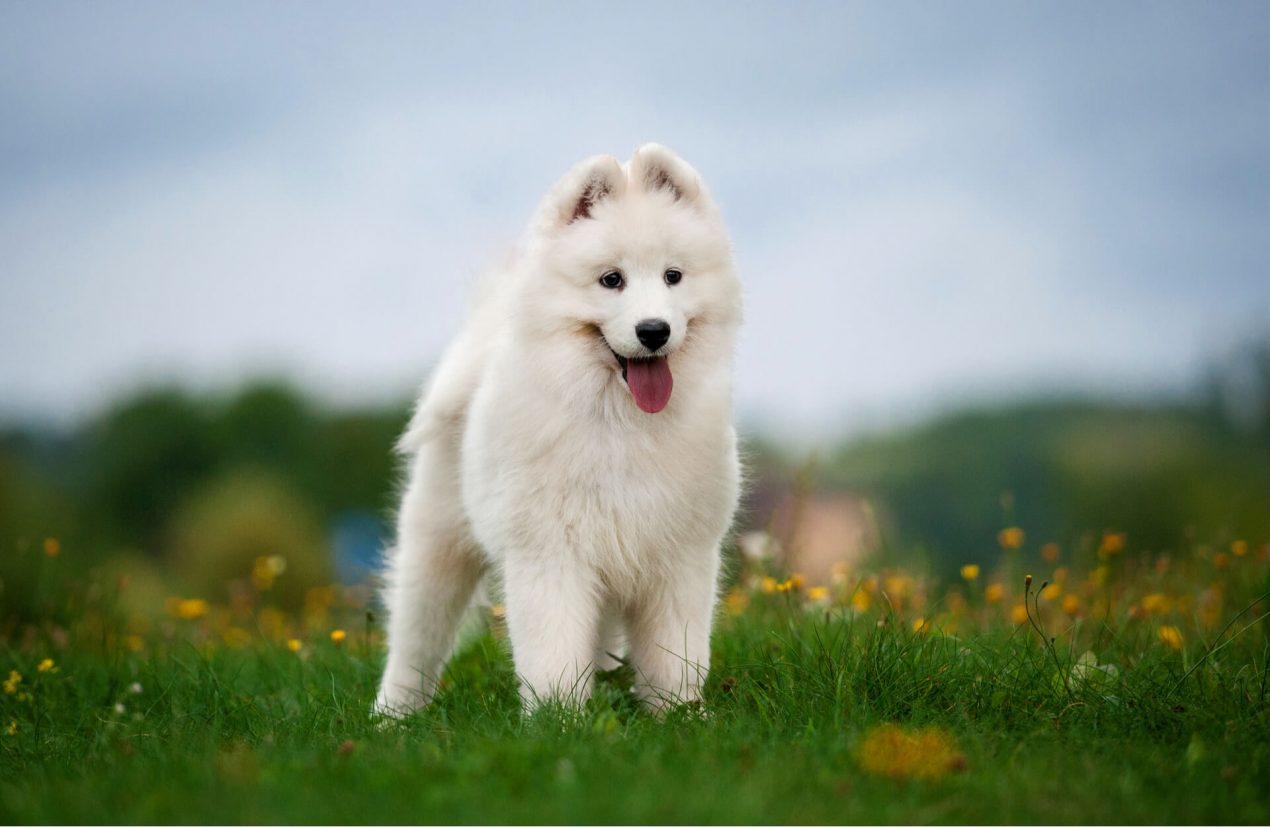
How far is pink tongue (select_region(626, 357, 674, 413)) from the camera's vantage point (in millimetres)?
4199

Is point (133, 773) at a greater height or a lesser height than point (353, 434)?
greater

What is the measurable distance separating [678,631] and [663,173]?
1763 mm

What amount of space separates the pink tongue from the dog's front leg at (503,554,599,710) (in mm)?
669

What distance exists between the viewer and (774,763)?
3.37 metres

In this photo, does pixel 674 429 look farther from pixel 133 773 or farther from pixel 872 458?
pixel 872 458

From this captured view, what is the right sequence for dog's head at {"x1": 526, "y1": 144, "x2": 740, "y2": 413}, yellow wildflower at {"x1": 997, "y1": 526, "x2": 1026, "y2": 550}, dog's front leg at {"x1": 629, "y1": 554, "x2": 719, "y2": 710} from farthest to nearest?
yellow wildflower at {"x1": 997, "y1": 526, "x2": 1026, "y2": 550}
dog's front leg at {"x1": 629, "y1": 554, "x2": 719, "y2": 710}
dog's head at {"x1": 526, "y1": 144, "x2": 740, "y2": 413}

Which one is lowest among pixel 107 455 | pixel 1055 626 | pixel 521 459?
pixel 107 455

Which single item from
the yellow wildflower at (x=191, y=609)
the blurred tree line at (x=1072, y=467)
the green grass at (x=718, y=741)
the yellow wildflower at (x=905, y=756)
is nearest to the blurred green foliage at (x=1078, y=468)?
the blurred tree line at (x=1072, y=467)

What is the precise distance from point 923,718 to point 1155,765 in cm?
78

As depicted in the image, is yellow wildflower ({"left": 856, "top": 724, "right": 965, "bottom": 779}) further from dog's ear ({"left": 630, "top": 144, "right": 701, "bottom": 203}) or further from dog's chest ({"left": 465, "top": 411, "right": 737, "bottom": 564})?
dog's ear ({"left": 630, "top": 144, "right": 701, "bottom": 203})

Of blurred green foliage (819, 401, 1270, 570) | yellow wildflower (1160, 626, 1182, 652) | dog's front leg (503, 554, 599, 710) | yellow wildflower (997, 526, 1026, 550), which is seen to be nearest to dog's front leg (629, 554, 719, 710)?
dog's front leg (503, 554, 599, 710)

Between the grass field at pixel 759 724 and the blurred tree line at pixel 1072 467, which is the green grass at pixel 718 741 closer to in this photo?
the grass field at pixel 759 724

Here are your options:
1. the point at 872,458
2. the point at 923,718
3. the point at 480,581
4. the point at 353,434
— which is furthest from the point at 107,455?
the point at 923,718

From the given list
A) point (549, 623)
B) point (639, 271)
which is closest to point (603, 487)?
point (549, 623)
